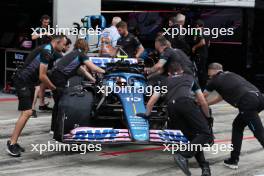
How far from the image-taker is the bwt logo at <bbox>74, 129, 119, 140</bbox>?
25.8ft

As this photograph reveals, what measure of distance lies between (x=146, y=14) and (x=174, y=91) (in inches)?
513

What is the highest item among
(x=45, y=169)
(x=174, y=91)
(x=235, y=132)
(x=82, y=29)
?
(x=82, y=29)

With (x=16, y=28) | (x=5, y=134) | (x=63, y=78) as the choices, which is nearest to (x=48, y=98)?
(x=5, y=134)

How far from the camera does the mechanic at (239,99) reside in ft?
26.0

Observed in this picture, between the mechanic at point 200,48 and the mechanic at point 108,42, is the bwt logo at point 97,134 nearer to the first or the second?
the mechanic at point 108,42

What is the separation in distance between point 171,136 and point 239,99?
1.11 meters

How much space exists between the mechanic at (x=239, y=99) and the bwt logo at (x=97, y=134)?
1487 mm

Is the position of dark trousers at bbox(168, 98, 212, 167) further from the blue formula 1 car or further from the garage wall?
the garage wall

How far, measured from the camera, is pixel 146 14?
2022 cm

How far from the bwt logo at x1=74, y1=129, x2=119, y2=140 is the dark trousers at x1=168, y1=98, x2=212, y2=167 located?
3.00 feet

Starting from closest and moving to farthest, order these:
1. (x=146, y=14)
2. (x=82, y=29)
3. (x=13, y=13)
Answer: (x=82, y=29) → (x=146, y=14) → (x=13, y=13)

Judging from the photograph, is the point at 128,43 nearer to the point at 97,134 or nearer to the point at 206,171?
the point at 97,134

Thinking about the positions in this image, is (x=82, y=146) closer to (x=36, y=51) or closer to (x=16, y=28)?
(x=36, y=51)

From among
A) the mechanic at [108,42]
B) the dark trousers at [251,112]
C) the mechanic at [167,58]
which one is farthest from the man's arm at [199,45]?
the dark trousers at [251,112]
